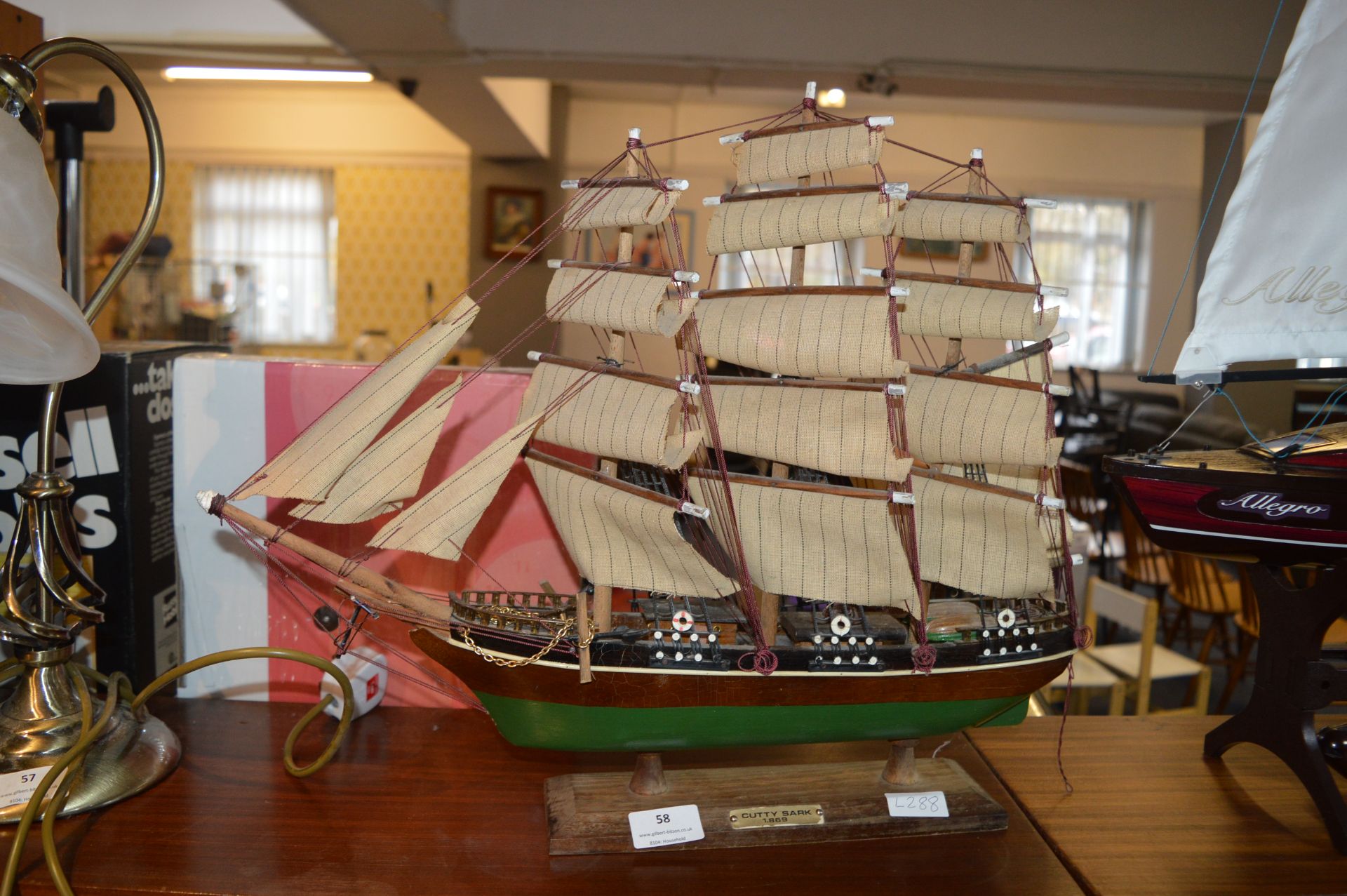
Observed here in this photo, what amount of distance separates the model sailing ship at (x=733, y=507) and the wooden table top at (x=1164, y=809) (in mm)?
142

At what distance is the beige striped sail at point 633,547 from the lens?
3.40 ft

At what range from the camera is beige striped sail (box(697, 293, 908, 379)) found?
1.06 m

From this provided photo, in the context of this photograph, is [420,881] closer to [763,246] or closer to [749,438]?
[749,438]

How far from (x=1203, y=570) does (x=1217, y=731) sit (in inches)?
98.8

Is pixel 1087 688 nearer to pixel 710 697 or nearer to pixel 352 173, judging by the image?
pixel 710 697

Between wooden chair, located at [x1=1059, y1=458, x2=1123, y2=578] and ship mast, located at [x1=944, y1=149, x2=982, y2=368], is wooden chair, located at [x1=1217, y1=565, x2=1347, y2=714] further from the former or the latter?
ship mast, located at [x1=944, y1=149, x2=982, y2=368]

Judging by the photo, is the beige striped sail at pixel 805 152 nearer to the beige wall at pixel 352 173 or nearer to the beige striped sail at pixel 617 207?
the beige striped sail at pixel 617 207

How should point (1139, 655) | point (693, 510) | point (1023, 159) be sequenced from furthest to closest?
1. point (1023, 159)
2. point (1139, 655)
3. point (693, 510)

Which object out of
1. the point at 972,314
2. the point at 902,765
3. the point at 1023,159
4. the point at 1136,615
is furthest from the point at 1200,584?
the point at 1023,159

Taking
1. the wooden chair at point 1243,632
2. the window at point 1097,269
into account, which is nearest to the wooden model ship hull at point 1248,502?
the wooden chair at point 1243,632

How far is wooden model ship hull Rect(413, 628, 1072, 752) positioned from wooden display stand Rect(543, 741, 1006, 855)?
0.20 ft

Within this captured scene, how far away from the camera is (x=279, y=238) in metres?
8.66

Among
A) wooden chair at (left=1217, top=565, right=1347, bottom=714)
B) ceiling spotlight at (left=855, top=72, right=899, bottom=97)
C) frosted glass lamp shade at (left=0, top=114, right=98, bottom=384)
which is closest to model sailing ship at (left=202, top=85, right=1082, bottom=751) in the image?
frosted glass lamp shade at (left=0, top=114, right=98, bottom=384)

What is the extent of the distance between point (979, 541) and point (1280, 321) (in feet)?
1.33
